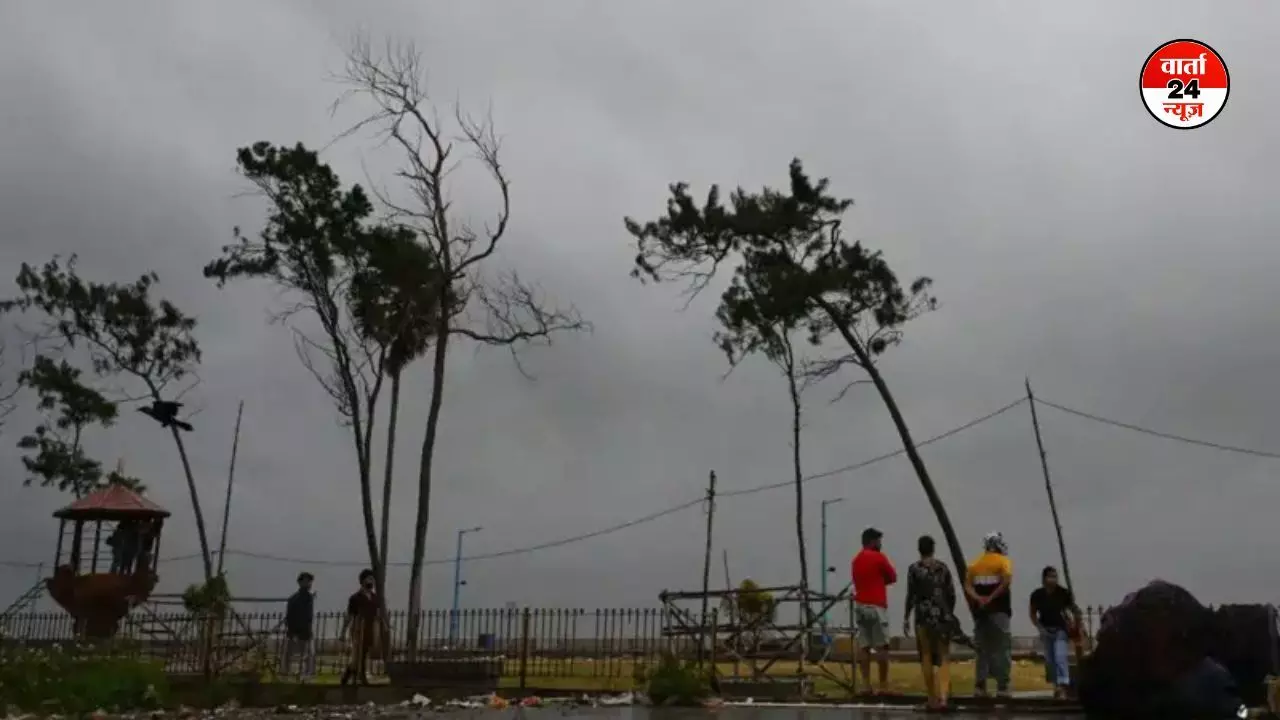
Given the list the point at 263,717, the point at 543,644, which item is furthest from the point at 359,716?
the point at 543,644

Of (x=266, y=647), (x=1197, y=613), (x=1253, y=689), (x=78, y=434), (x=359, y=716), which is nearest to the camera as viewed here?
(x=1197, y=613)

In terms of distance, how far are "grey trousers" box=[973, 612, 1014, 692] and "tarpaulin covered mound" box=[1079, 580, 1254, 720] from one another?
131 inches

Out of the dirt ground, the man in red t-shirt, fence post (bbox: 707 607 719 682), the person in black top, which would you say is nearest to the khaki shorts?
the man in red t-shirt

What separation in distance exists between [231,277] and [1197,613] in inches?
1079

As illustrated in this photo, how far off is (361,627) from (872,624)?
24.2 feet

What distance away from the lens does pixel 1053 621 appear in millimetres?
13227

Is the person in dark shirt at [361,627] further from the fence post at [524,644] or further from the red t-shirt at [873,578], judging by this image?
the red t-shirt at [873,578]

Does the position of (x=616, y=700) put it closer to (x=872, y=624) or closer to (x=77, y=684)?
(x=872, y=624)

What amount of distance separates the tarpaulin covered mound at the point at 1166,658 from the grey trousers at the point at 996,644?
3.34 m

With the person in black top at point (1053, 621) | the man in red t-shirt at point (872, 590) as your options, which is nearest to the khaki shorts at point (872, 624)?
the man in red t-shirt at point (872, 590)

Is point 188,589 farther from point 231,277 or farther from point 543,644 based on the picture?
point 543,644

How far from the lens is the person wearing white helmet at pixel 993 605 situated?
1250cm

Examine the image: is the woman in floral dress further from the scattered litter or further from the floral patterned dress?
the scattered litter

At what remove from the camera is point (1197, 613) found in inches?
347
